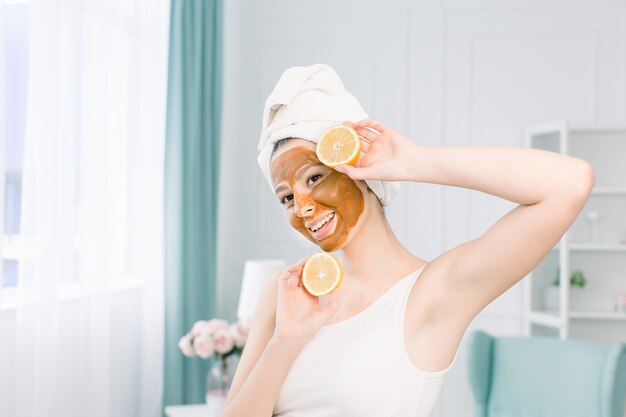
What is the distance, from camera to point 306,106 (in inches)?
53.7

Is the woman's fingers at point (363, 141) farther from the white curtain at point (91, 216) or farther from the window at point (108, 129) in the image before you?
the white curtain at point (91, 216)

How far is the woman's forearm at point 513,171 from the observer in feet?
3.71

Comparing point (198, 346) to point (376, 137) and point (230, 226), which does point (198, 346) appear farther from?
point (376, 137)

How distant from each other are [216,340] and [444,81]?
2.53 m

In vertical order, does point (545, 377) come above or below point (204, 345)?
below

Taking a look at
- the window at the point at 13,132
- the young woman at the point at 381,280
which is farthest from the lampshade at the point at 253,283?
the young woman at the point at 381,280

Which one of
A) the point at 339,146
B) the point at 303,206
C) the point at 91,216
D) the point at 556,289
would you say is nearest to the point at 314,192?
the point at 303,206

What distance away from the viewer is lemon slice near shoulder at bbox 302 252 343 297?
1310 millimetres

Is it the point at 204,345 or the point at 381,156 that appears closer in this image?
the point at 381,156

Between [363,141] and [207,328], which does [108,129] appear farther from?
[363,141]

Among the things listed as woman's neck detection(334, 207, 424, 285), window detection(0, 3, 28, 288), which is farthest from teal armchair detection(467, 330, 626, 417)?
woman's neck detection(334, 207, 424, 285)

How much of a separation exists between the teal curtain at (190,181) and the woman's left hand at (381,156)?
3008 mm

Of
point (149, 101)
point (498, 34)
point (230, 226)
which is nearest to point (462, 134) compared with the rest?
point (498, 34)

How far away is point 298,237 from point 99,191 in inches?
83.0
